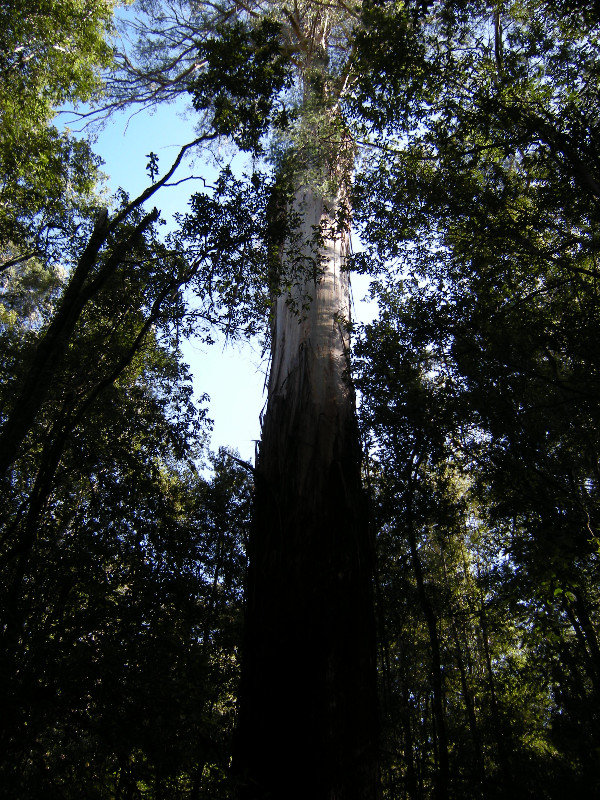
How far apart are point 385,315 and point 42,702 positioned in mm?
4338

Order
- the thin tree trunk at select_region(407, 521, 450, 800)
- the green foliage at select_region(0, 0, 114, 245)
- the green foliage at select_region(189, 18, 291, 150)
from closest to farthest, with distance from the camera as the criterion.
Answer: the thin tree trunk at select_region(407, 521, 450, 800) → the green foliage at select_region(189, 18, 291, 150) → the green foliage at select_region(0, 0, 114, 245)

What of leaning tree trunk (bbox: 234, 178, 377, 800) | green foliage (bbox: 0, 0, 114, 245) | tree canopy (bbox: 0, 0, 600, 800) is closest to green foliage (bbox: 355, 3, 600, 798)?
tree canopy (bbox: 0, 0, 600, 800)

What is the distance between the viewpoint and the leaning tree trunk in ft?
8.69

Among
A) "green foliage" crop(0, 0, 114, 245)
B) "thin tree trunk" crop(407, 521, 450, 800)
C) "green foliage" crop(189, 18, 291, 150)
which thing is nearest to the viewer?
"thin tree trunk" crop(407, 521, 450, 800)

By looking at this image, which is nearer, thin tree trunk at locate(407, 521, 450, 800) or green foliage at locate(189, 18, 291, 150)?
thin tree trunk at locate(407, 521, 450, 800)

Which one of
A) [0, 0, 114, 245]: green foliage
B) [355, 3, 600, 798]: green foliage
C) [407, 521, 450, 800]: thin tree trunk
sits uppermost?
[0, 0, 114, 245]: green foliage

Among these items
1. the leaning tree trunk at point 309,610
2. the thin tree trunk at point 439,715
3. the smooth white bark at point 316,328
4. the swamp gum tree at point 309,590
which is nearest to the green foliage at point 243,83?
the swamp gum tree at point 309,590

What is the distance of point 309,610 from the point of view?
10.1 ft

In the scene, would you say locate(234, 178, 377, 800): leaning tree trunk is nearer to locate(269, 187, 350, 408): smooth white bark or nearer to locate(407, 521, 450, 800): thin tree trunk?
locate(269, 187, 350, 408): smooth white bark

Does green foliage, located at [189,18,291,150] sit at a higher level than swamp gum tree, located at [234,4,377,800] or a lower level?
higher

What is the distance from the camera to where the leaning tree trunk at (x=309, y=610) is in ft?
8.69

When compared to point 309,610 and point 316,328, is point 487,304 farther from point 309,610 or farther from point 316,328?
point 309,610

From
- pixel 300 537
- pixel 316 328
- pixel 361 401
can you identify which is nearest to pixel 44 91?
pixel 316 328

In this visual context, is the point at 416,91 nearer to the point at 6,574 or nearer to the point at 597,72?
the point at 597,72
